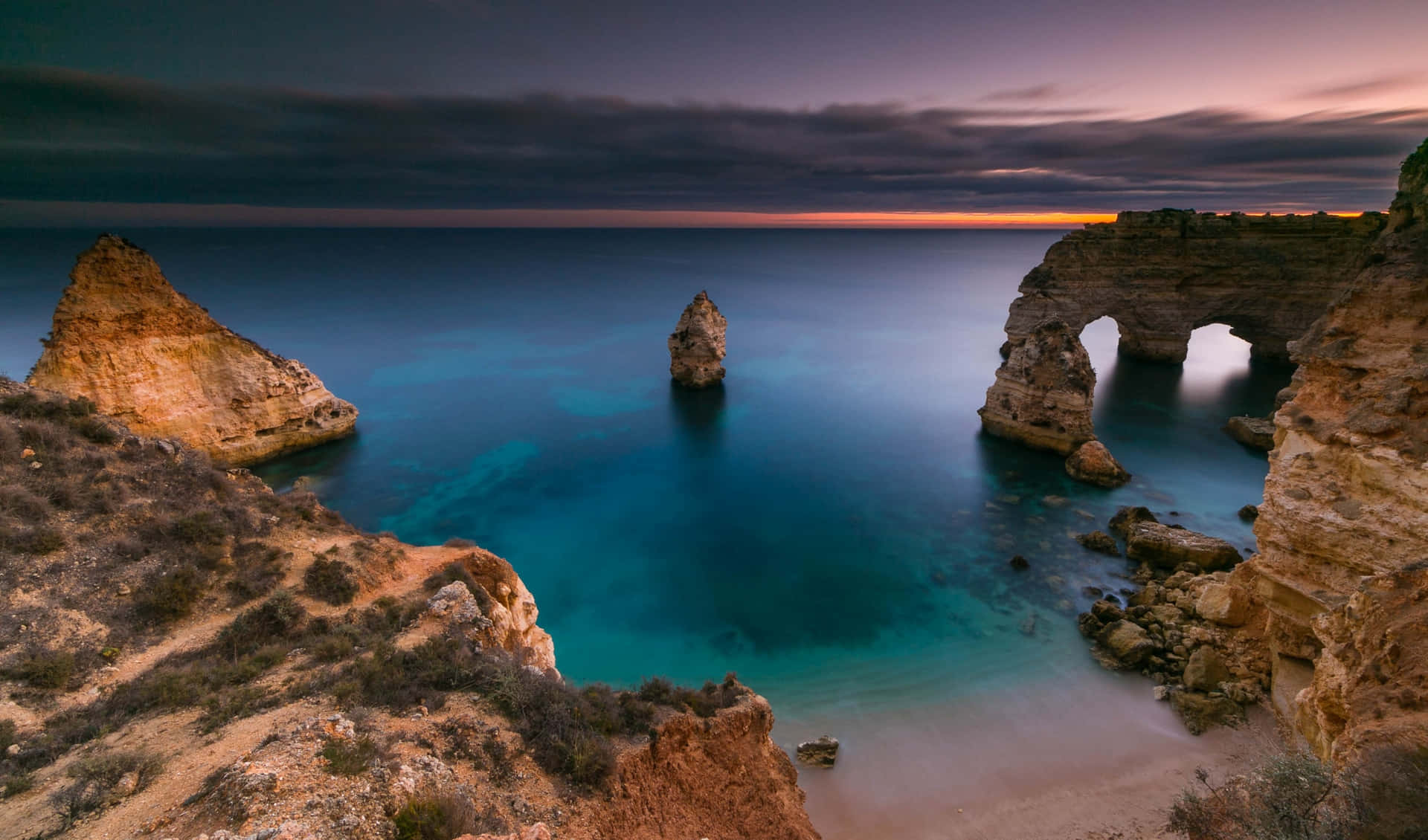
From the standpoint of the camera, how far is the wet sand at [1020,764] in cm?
994

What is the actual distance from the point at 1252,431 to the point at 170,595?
38.7 metres

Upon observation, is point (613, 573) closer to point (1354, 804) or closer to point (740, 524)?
point (740, 524)

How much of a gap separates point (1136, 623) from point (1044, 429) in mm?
13532

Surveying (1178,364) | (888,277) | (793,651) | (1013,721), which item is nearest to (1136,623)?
(1013,721)

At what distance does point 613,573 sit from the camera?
63.0 ft

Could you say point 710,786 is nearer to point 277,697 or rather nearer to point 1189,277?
point 277,697

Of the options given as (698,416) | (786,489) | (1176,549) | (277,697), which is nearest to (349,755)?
(277,697)

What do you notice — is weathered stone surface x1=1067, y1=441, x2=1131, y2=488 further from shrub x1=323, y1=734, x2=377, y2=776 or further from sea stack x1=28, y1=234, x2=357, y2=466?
sea stack x1=28, y1=234, x2=357, y2=466

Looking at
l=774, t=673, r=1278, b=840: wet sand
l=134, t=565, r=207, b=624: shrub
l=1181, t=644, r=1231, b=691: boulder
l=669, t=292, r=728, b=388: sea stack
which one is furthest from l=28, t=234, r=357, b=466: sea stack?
l=1181, t=644, r=1231, b=691: boulder

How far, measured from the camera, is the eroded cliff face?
29.5ft

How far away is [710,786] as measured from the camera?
701 cm

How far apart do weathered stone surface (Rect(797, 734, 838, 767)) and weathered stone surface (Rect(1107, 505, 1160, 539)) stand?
1382 centimetres

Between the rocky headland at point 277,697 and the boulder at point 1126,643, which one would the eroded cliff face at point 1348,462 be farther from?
the rocky headland at point 277,697

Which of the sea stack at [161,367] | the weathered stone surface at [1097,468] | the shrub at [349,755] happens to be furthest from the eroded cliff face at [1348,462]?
the sea stack at [161,367]
